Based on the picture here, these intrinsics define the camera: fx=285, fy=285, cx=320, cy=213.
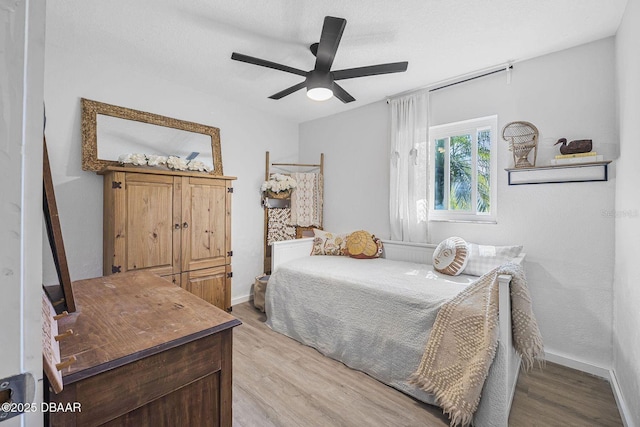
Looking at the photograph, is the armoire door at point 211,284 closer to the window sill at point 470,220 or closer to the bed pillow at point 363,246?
the bed pillow at point 363,246

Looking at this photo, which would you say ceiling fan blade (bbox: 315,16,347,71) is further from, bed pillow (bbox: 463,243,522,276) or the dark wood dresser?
bed pillow (bbox: 463,243,522,276)

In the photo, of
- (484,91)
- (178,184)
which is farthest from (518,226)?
(178,184)

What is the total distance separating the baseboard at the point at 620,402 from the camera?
154cm

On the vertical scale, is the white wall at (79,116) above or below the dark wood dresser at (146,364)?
above

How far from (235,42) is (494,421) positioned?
297 centimetres

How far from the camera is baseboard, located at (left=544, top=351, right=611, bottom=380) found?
2039mm

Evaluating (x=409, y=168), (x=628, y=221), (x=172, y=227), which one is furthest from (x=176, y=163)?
(x=628, y=221)

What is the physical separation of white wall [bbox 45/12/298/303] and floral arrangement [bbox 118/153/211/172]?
14.3 inches

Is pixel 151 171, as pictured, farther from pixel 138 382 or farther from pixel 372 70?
pixel 138 382

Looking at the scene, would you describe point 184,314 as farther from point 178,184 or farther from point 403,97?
point 403,97

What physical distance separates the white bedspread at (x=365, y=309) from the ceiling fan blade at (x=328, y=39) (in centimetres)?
162

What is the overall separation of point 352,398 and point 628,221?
1.96 m

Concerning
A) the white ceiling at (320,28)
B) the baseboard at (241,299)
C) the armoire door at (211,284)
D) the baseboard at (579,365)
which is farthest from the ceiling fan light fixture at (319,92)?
the baseboard at (579,365)

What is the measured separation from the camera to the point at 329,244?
11.0ft
